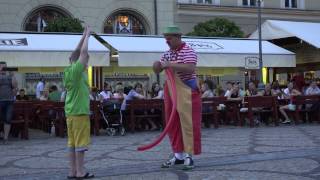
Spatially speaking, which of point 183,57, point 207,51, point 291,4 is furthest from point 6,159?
point 291,4

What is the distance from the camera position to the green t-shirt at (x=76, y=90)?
7.05m

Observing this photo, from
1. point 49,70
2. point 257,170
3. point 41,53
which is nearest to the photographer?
point 257,170

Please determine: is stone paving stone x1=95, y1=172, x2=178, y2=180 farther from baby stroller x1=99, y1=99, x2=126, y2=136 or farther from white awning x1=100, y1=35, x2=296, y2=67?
white awning x1=100, y1=35, x2=296, y2=67

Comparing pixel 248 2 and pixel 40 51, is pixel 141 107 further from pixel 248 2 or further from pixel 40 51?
pixel 248 2

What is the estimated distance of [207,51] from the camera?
1730 cm

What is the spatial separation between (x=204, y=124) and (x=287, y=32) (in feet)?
18.9

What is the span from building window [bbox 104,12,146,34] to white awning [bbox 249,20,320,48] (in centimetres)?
974

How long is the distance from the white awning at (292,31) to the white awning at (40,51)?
23.8 ft

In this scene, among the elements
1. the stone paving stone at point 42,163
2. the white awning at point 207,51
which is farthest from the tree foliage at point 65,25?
the stone paving stone at point 42,163

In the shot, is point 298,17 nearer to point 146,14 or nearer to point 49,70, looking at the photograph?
point 146,14

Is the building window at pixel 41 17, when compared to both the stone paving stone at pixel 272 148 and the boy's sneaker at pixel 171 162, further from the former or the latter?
the boy's sneaker at pixel 171 162

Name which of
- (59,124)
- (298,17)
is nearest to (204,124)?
(59,124)

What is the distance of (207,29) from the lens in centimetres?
2773

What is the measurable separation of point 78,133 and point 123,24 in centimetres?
2264
